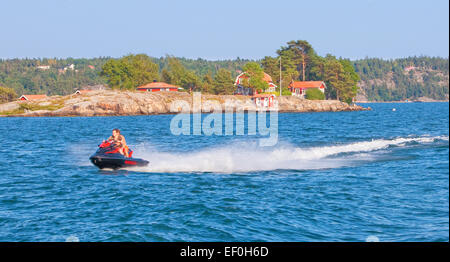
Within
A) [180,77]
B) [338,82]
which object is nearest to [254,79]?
[338,82]

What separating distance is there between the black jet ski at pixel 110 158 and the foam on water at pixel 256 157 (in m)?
1.09

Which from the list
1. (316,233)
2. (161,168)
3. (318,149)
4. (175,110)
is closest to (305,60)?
(175,110)

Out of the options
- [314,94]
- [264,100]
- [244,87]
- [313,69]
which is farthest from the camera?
[313,69]

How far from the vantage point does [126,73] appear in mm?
147375

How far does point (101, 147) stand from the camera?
25375 millimetres

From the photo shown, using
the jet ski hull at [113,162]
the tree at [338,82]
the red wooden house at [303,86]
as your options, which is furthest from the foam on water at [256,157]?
the tree at [338,82]

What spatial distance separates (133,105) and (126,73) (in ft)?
126

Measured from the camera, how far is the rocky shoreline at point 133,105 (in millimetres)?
106062

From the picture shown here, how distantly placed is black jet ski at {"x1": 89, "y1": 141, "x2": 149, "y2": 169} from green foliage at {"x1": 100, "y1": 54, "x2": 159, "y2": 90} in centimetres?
12227

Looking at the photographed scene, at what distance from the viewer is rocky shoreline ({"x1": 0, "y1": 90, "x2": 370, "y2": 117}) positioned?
4176 inches

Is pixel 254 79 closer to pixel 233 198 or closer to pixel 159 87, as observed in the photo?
pixel 159 87

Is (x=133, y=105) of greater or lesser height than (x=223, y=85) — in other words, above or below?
below

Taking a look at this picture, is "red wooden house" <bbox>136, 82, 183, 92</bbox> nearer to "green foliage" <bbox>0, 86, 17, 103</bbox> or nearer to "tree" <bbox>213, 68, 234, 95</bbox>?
"tree" <bbox>213, 68, 234, 95</bbox>

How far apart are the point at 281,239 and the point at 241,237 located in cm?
117
